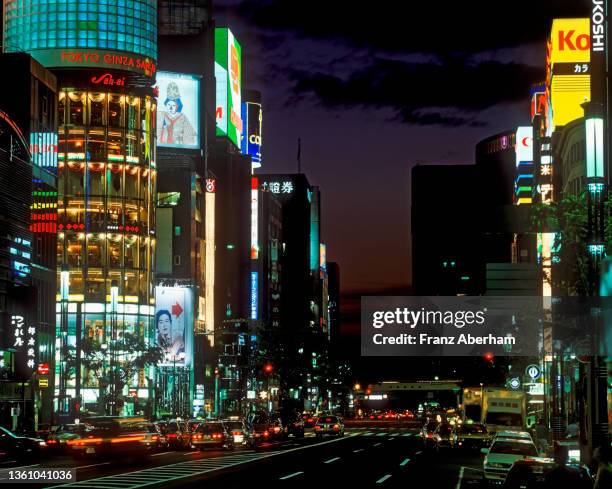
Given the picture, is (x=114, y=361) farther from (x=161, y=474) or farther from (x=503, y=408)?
(x=161, y=474)

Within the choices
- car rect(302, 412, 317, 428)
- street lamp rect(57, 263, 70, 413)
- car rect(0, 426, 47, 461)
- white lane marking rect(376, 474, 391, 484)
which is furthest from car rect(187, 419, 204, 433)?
car rect(302, 412, 317, 428)

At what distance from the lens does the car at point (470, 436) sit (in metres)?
64.0

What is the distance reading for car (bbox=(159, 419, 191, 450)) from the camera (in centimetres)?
6606

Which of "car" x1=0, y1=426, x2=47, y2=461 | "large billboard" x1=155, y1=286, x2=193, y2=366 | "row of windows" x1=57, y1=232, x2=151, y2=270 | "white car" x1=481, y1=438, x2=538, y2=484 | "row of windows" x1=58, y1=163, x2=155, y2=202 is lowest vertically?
"car" x1=0, y1=426, x2=47, y2=461

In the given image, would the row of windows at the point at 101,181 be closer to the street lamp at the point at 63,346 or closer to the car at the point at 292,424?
the street lamp at the point at 63,346

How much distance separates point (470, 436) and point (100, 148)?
67.9 m

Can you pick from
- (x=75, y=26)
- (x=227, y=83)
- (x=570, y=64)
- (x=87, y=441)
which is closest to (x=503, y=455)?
(x=87, y=441)

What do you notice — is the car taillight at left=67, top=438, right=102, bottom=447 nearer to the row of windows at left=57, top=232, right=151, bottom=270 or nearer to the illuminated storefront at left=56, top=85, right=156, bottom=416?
the illuminated storefront at left=56, top=85, right=156, bottom=416

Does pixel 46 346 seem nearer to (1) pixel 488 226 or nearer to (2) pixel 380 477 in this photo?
(2) pixel 380 477

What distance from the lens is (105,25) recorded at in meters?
119

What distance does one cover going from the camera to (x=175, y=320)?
12888 cm

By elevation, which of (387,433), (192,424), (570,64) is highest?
(570,64)

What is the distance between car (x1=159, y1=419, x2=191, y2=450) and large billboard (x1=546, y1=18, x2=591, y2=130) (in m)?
69.4

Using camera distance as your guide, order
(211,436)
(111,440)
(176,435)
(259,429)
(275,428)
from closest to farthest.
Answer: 1. (111,440)
2. (211,436)
3. (176,435)
4. (259,429)
5. (275,428)
